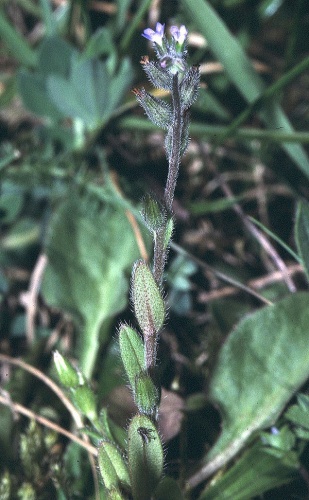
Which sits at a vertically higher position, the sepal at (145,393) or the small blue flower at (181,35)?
the small blue flower at (181,35)

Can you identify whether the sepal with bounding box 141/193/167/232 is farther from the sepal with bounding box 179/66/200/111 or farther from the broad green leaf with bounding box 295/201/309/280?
the broad green leaf with bounding box 295/201/309/280

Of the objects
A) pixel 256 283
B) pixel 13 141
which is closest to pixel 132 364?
pixel 256 283

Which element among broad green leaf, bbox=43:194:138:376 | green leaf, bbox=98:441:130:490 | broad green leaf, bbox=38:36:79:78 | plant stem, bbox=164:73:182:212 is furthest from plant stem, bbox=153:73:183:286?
broad green leaf, bbox=38:36:79:78

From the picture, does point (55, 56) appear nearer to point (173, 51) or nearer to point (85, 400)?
point (173, 51)

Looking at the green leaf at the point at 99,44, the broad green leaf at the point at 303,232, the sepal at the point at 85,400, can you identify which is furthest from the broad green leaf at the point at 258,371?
the green leaf at the point at 99,44

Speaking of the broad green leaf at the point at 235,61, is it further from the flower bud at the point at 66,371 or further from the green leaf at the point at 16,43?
the flower bud at the point at 66,371

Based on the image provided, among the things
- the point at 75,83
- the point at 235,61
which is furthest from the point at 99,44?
the point at 235,61

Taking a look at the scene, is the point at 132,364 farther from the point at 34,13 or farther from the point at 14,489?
the point at 34,13
